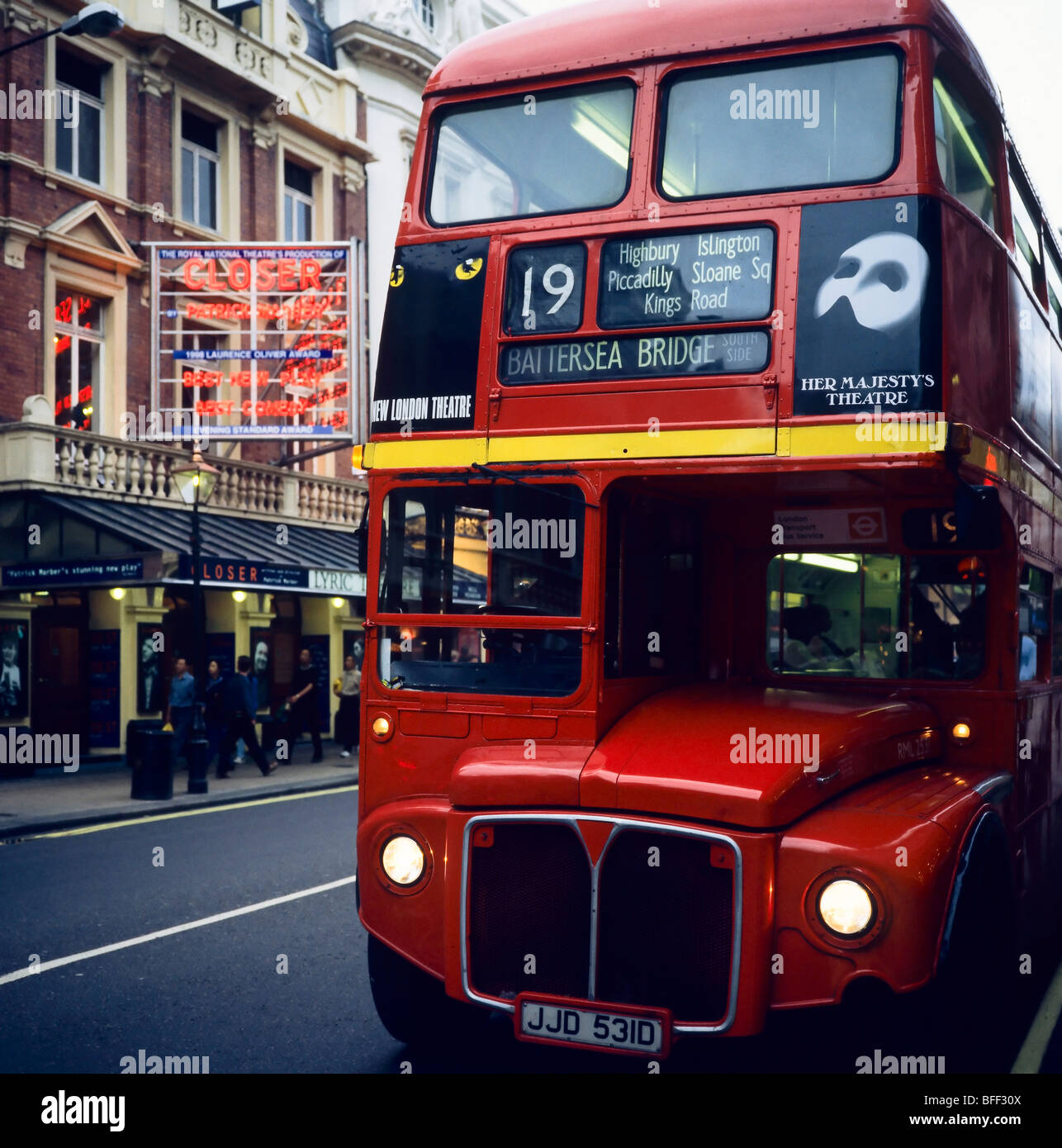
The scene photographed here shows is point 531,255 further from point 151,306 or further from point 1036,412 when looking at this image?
point 151,306

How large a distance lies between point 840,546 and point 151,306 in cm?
1726

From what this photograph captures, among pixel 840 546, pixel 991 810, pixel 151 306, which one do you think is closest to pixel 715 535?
pixel 840 546

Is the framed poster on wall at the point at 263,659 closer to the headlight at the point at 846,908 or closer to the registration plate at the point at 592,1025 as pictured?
the registration plate at the point at 592,1025

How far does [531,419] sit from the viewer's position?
5.35 m

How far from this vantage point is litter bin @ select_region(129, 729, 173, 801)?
49.3 ft

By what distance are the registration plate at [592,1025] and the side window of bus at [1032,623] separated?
8.86 feet

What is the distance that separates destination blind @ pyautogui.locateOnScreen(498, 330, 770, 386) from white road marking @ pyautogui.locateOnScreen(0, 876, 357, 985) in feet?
14.2

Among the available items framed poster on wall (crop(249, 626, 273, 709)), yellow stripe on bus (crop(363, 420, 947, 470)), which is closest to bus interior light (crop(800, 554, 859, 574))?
yellow stripe on bus (crop(363, 420, 947, 470))

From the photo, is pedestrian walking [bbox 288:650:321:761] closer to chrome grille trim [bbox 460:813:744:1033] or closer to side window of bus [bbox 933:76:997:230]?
side window of bus [bbox 933:76:997:230]

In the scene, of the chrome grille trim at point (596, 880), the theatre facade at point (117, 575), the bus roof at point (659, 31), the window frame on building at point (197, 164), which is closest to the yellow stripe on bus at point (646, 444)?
the chrome grille trim at point (596, 880)

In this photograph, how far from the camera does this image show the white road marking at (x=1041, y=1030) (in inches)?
218

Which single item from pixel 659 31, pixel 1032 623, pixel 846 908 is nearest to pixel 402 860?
pixel 846 908

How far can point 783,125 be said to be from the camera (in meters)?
5.28

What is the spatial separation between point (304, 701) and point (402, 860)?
584 inches
